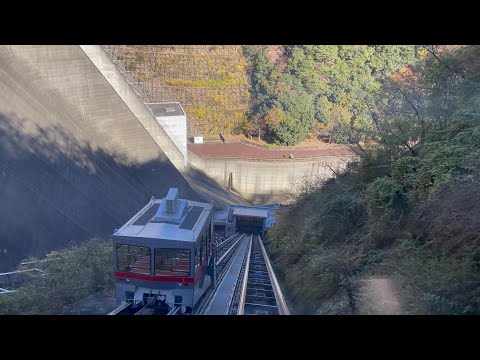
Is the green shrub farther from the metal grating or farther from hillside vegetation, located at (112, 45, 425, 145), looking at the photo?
hillside vegetation, located at (112, 45, 425, 145)

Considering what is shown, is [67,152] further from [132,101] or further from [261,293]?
[261,293]

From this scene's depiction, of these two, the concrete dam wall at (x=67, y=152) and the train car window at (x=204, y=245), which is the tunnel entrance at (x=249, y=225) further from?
the train car window at (x=204, y=245)

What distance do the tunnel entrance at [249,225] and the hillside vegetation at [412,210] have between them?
259 inches

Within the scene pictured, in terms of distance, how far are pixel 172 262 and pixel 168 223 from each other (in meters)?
0.87

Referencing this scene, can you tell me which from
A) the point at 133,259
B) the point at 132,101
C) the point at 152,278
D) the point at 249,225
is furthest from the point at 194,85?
the point at 152,278

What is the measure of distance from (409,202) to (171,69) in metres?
29.6

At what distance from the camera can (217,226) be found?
20500 mm

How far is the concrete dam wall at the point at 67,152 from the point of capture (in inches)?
524

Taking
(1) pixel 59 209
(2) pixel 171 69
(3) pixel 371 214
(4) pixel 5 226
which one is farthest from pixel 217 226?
(2) pixel 171 69

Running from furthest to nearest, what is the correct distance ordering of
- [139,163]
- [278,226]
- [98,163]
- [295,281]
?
[139,163] < [98,163] < [278,226] < [295,281]

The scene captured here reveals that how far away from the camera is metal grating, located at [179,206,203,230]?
8.31 m

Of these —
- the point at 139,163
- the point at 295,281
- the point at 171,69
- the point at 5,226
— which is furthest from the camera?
the point at 171,69

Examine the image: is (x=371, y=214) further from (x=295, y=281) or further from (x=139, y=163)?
(x=139, y=163)

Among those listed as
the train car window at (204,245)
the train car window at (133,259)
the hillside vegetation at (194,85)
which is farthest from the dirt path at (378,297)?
the hillside vegetation at (194,85)
